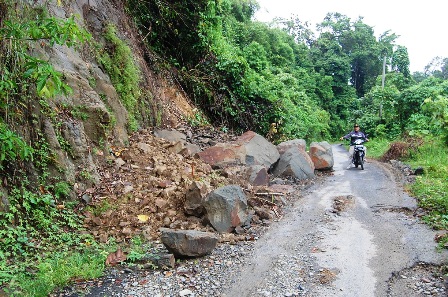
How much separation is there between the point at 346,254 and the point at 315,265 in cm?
60

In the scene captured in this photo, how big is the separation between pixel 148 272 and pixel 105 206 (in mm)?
1728

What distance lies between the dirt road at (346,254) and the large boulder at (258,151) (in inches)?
84.1

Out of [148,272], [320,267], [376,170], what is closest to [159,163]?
[148,272]

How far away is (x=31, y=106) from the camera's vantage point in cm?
539

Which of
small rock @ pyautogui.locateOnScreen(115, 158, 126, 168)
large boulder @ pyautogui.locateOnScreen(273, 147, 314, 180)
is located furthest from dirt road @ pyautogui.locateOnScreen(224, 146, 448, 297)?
small rock @ pyautogui.locateOnScreen(115, 158, 126, 168)

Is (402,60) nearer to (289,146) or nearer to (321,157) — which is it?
(321,157)

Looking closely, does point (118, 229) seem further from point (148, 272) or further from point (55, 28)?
point (55, 28)

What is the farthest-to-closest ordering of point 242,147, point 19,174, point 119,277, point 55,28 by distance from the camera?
point 242,147
point 19,174
point 119,277
point 55,28

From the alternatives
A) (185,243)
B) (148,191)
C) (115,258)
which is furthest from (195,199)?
(115,258)

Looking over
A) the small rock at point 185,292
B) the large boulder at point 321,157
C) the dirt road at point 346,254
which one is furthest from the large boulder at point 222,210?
the large boulder at point 321,157

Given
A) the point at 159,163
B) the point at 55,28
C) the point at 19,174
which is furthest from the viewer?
the point at 159,163

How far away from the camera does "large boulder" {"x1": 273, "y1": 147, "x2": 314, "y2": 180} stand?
10.1 m

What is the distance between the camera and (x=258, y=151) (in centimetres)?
990

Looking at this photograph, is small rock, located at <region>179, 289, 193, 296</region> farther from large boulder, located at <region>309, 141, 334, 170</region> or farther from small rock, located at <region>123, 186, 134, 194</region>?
large boulder, located at <region>309, 141, 334, 170</region>
